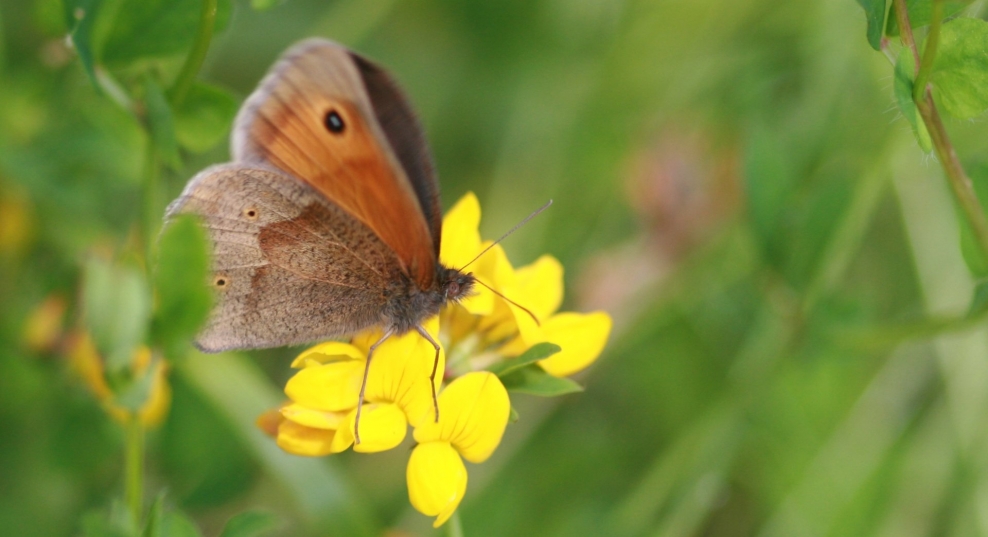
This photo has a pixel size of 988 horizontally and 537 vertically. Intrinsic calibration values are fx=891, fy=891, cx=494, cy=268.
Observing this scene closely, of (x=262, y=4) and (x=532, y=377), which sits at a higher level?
(x=262, y=4)

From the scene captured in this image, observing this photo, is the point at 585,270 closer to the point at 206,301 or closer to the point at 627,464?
the point at 627,464

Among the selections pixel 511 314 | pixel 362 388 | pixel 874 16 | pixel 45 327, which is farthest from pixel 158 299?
pixel 874 16

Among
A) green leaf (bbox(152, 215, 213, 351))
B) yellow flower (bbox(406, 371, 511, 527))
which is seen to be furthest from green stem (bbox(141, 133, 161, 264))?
yellow flower (bbox(406, 371, 511, 527))

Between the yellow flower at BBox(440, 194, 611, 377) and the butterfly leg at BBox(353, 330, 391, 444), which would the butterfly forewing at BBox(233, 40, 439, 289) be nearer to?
the yellow flower at BBox(440, 194, 611, 377)

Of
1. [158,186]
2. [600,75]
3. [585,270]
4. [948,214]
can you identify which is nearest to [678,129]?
[600,75]

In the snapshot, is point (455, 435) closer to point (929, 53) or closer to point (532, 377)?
point (532, 377)
